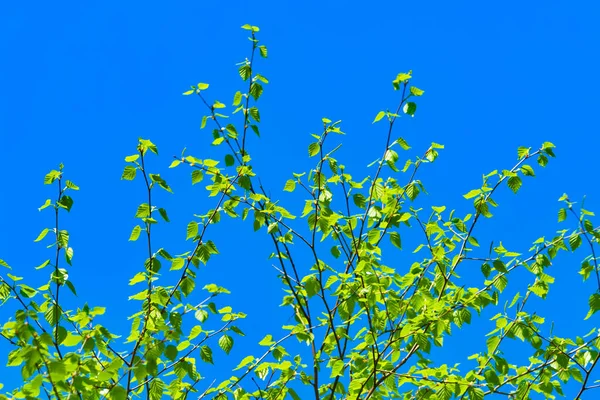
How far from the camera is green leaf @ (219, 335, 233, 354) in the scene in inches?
213

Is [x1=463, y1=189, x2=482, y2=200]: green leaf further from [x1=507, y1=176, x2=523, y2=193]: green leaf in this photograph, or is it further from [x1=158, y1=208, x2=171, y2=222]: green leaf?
[x1=158, y1=208, x2=171, y2=222]: green leaf

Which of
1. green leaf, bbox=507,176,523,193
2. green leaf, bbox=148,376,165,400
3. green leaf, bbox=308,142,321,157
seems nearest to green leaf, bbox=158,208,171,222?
green leaf, bbox=148,376,165,400

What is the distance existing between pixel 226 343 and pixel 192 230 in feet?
3.24

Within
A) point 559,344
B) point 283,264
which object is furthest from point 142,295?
point 559,344

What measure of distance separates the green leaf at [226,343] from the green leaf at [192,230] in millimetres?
881

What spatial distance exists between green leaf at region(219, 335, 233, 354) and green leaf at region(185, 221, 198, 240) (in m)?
0.88

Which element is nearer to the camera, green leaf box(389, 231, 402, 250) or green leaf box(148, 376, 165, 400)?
green leaf box(148, 376, 165, 400)

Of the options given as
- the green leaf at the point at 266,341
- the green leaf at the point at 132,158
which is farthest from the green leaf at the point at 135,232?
the green leaf at the point at 266,341

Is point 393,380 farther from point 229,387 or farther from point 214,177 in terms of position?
point 214,177

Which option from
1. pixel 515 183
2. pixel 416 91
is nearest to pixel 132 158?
pixel 416 91

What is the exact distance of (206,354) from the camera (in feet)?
17.6

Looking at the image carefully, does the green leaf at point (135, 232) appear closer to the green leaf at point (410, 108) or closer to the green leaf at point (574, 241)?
the green leaf at point (410, 108)

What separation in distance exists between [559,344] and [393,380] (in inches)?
65.7

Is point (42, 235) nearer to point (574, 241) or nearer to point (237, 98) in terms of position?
point (237, 98)
